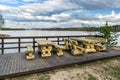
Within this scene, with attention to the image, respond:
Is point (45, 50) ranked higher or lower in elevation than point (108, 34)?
lower

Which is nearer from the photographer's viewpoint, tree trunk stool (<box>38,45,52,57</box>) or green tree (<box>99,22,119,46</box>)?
tree trunk stool (<box>38,45,52,57</box>)

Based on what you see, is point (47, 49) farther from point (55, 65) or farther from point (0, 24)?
point (0, 24)

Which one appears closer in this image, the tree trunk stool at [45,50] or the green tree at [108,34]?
the tree trunk stool at [45,50]

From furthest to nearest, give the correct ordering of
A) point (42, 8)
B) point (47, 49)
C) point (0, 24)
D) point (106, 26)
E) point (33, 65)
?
1. point (0, 24)
2. point (42, 8)
3. point (106, 26)
4. point (47, 49)
5. point (33, 65)

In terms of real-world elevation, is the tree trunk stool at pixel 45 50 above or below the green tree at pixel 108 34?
below

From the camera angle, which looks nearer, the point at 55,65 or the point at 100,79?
the point at 100,79

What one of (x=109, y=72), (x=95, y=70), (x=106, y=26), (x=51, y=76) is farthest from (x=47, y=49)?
(x=106, y=26)

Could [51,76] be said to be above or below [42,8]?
below

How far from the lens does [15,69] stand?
3.70 metres

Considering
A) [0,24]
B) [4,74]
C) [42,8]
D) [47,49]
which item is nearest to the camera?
[4,74]

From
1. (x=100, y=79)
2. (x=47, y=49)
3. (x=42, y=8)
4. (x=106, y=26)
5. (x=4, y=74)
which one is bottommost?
(x=100, y=79)

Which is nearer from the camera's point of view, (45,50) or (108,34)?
(45,50)

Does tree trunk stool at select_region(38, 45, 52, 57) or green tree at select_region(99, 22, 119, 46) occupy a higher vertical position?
green tree at select_region(99, 22, 119, 46)

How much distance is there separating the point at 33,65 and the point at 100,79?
2101mm
